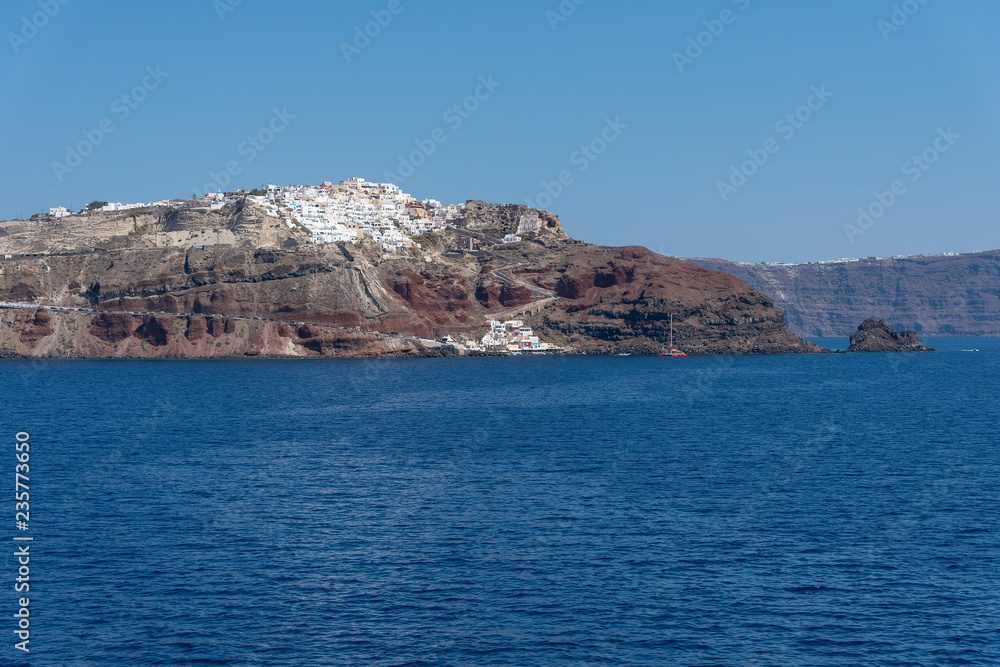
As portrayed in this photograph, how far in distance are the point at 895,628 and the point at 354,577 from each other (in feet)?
62.3

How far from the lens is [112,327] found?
18812cm

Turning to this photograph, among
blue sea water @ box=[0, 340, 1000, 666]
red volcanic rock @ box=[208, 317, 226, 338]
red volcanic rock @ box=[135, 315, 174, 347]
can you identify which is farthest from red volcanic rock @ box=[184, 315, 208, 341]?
blue sea water @ box=[0, 340, 1000, 666]

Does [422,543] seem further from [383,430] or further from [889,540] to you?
[383,430]

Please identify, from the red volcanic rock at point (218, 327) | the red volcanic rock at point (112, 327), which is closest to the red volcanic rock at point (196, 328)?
the red volcanic rock at point (218, 327)

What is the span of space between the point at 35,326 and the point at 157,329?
2455 cm

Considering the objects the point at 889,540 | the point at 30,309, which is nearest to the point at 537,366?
the point at 30,309

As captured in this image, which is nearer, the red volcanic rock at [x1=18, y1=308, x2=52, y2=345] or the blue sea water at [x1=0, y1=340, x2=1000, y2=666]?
the blue sea water at [x1=0, y1=340, x2=1000, y2=666]

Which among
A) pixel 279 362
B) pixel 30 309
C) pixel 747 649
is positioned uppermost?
pixel 30 309

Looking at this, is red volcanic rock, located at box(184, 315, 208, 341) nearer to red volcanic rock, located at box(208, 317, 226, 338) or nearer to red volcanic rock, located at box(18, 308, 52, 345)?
red volcanic rock, located at box(208, 317, 226, 338)

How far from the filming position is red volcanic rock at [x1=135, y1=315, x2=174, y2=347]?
610 feet

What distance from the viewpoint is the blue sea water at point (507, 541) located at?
29.2m

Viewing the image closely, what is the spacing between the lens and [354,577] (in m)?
35.0

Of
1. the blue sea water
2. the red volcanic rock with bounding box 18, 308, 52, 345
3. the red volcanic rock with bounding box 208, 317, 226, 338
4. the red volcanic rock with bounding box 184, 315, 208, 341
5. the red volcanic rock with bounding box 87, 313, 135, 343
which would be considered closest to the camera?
the blue sea water

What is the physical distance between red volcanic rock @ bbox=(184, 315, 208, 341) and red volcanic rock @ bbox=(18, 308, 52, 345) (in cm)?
2812
